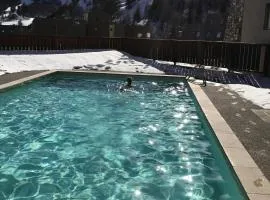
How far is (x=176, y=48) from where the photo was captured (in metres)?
22.1

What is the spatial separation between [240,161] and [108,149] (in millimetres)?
3039

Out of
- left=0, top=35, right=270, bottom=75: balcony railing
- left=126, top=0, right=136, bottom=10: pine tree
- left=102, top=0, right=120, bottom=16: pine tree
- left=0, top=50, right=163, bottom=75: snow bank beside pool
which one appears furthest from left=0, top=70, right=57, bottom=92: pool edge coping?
left=126, top=0, right=136, bottom=10: pine tree

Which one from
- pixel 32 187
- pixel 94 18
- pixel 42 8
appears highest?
pixel 42 8

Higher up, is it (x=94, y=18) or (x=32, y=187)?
(x=94, y=18)

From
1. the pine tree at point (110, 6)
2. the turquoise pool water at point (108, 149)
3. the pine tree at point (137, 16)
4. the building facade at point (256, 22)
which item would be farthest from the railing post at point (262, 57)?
the pine tree at point (110, 6)

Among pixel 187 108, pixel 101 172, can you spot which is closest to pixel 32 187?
pixel 101 172

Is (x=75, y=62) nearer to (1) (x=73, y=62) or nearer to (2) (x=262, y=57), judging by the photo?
(1) (x=73, y=62)

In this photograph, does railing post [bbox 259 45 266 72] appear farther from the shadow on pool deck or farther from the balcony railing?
the shadow on pool deck

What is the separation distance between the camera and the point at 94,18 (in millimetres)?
39219

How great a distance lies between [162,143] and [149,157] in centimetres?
99

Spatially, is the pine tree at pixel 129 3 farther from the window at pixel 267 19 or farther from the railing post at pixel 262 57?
the railing post at pixel 262 57

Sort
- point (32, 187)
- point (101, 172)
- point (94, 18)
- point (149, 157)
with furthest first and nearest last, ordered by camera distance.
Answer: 1. point (94, 18)
2. point (149, 157)
3. point (101, 172)
4. point (32, 187)

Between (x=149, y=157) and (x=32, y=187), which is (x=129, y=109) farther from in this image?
(x=32, y=187)

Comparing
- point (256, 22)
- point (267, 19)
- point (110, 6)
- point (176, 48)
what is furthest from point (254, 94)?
point (110, 6)
